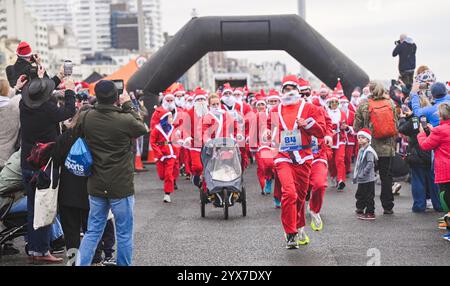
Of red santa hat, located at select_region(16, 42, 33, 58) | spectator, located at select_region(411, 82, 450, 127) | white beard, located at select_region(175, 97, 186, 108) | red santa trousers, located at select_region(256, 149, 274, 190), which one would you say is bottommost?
red santa trousers, located at select_region(256, 149, 274, 190)

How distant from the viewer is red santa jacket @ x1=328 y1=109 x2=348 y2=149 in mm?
15742

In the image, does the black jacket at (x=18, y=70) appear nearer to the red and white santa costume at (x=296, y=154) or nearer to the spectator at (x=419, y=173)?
the red and white santa costume at (x=296, y=154)

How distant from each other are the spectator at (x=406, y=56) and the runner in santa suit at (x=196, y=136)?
579 centimetres

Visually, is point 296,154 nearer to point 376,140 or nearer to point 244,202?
point 244,202

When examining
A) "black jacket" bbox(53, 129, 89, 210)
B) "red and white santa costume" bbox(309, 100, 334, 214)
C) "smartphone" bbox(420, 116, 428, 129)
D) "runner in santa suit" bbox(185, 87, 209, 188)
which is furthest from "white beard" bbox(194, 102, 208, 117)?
"black jacket" bbox(53, 129, 89, 210)

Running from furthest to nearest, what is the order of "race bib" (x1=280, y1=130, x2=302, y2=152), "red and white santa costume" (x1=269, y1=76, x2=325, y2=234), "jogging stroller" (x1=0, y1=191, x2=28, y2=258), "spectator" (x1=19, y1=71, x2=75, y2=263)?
1. "race bib" (x1=280, y1=130, x2=302, y2=152)
2. "red and white santa costume" (x1=269, y1=76, x2=325, y2=234)
3. "jogging stroller" (x1=0, y1=191, x2=28, y2=258)
4. "spectator" (x1=19, y1=71, x2=75, y2=263)

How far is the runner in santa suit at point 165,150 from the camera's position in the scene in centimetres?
1410

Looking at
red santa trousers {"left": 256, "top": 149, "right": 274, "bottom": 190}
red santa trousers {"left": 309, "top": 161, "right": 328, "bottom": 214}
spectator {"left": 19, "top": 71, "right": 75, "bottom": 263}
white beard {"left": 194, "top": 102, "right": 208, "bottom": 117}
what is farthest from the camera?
white beard {"left": 194, "top": 102, "right": 208, "bottom": 117}

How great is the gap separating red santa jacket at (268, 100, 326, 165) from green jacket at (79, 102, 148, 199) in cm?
248

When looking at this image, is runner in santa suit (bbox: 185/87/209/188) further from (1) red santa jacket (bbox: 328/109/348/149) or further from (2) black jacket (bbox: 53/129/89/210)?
(2) black jacket (bbox: 53/129/89/210)

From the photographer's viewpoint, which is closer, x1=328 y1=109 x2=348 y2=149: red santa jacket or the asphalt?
the asphalt

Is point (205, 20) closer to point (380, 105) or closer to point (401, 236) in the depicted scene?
point (380, 105)

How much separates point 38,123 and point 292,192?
2979 millimetres
